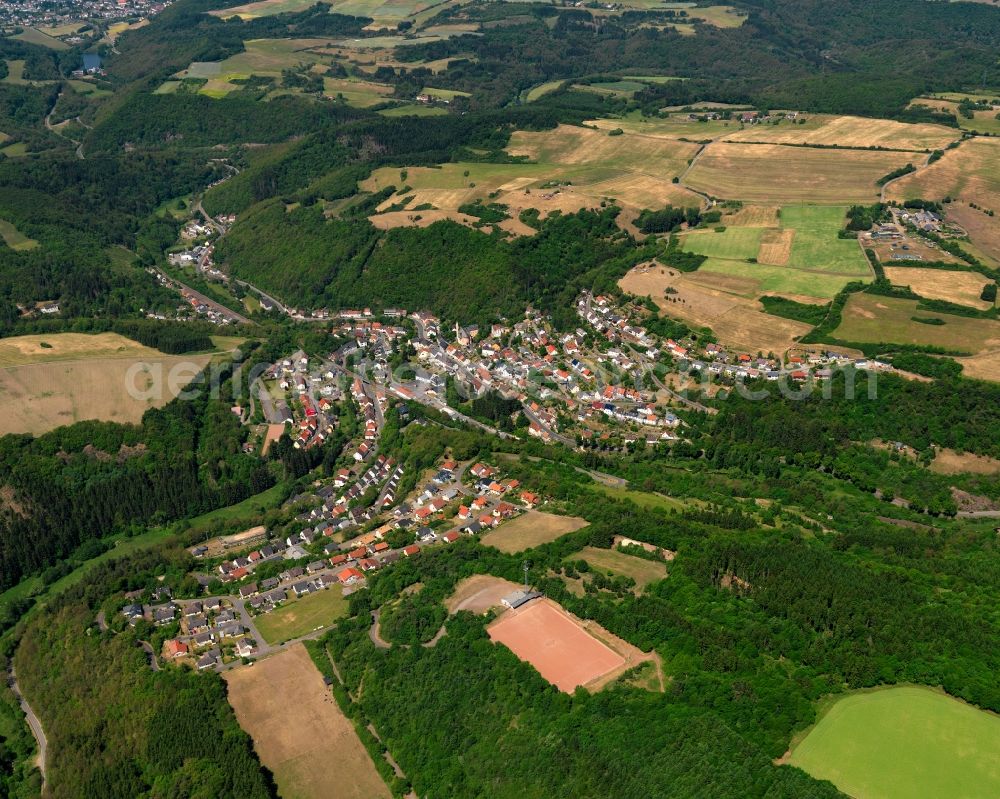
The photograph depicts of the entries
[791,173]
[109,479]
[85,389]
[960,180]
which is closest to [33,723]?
[109,479]

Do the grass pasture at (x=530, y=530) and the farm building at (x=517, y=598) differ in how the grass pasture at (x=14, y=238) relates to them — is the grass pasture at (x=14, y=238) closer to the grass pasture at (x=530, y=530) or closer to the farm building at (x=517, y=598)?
the grass pasture at (x=530, y=530)

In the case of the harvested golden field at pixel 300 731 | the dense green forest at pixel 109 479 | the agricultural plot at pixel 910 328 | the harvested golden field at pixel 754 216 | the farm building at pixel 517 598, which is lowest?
the dense green forest at pixel 109 479

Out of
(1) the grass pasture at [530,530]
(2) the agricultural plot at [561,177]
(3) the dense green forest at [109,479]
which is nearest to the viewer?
(1) the grass pasture at [530,530]

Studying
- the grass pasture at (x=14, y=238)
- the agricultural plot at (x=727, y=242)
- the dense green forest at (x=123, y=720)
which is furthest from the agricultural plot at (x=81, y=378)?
the agricultural plot at (x=727, y=242)

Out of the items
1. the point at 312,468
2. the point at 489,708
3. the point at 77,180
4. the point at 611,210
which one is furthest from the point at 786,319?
the point at 77,180

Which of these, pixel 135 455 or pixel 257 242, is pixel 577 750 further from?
pixel 257 242

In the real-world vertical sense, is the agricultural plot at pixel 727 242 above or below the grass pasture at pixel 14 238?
above

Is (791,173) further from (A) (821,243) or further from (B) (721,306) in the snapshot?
(B) (721,306)
